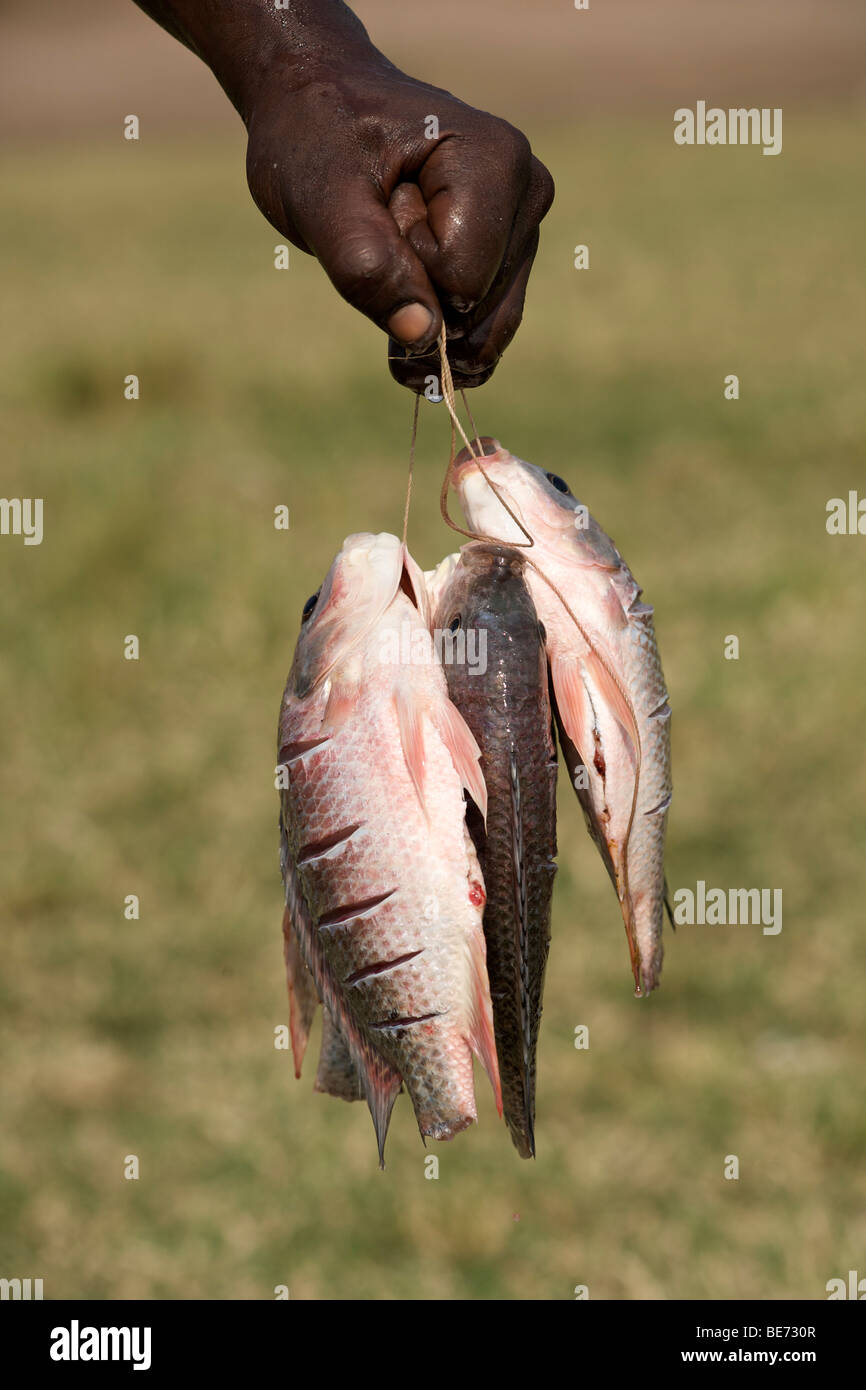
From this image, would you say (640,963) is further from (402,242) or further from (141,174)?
(141,174)

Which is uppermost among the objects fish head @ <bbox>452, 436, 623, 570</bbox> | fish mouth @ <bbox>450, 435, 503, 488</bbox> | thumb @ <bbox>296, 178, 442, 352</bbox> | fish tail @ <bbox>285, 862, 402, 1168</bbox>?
thumb @ <bbox>296, 178, 442, 352</bbox>

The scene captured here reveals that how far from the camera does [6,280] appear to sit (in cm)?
1434

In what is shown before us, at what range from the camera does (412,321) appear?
2.05 metres

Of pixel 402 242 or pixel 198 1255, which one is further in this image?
pixel 198 1255

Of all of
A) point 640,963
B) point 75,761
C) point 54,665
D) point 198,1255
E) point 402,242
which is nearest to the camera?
point 402,242

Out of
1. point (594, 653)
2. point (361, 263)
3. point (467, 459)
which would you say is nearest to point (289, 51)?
point (361, 263)

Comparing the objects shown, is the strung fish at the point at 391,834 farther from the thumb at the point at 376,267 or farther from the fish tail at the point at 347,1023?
the thumb at the point at 376,267

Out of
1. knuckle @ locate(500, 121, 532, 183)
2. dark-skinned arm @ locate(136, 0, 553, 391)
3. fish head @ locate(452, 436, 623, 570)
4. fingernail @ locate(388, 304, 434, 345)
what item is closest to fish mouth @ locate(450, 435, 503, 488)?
fish head @ locate(452, 436, 623, 570)

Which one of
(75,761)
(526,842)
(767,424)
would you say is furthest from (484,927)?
(767,424)

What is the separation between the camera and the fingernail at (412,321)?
2.05 m

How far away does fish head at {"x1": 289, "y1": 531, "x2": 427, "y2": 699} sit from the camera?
2.16 metres

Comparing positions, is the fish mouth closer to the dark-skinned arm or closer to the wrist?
the dark-skinned arm

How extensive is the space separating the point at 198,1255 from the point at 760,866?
237cm

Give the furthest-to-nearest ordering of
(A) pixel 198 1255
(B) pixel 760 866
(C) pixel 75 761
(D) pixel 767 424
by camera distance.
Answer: (D) pixel 767 424, (C) pixel 75 761, (B) pixel 760 866, (A) pixel 198 1255
